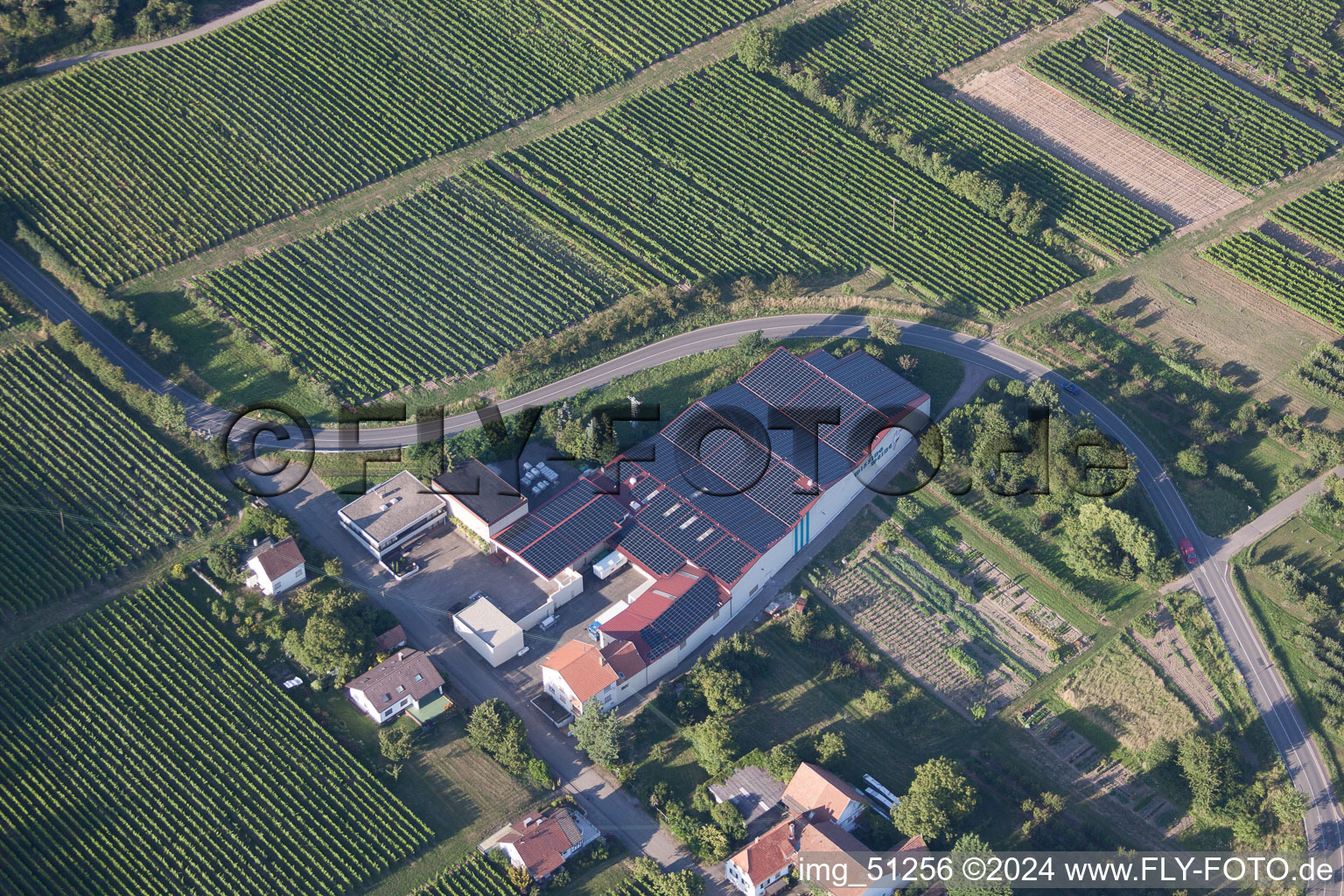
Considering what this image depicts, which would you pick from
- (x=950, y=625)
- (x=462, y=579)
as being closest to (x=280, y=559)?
(x=462, y=579)

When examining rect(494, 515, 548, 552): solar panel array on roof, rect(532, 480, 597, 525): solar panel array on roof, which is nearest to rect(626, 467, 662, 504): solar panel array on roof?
rect(532, 480, 597, 525): solar panel array on roof

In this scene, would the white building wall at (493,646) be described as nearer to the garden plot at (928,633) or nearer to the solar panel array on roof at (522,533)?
the solar panel array on roof at (522,533)

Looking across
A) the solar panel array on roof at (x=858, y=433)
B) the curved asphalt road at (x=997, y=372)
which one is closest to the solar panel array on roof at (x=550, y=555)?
the curved asphalt road at (x=997, y=372)

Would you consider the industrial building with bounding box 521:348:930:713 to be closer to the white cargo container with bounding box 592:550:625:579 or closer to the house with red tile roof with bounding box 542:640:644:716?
the house with red tile roof with bounding box 542:640:644:716

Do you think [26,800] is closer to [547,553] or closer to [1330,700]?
[547,553]

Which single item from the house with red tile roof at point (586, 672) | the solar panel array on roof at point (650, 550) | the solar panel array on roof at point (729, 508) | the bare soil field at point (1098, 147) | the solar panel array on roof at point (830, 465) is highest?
the bare soil field at point (1098, 147)
